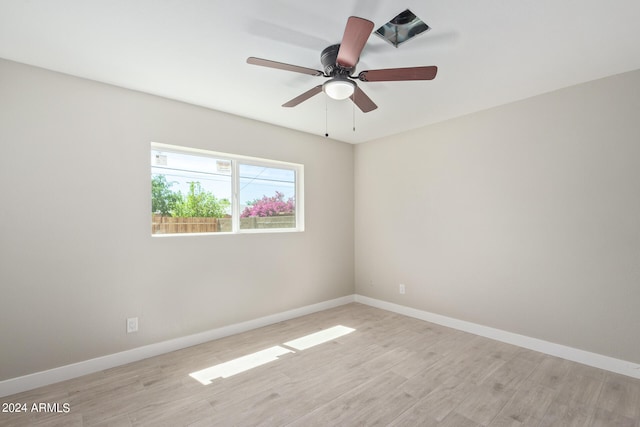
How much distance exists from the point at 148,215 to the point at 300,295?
2.08m

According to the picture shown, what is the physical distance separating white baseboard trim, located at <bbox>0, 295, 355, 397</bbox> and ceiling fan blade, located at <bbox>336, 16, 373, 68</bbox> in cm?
286

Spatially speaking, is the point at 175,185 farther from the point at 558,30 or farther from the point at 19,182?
the point at 558,30

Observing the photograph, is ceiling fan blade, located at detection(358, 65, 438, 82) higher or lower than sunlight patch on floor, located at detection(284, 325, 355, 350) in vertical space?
higher

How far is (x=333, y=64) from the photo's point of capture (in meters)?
1.99

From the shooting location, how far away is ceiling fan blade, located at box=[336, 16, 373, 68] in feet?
4.81

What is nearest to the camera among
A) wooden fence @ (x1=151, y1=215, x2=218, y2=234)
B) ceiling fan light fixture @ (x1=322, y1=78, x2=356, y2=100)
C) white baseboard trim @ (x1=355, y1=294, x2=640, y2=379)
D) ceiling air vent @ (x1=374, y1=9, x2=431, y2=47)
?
ceiling air vent @ (x1=374, y1=9, x2=431, y2=47)

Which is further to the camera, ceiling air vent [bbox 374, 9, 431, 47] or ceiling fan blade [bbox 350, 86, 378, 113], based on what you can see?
ceiling fan blade [bbox 350, 86, 378, 113]

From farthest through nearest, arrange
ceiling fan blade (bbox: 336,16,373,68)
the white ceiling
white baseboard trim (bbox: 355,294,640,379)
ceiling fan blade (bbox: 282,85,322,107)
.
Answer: white baseboard trim (bbox: 355,294,640,379), ceiling fan blade (bbox: 282,85,322,107), the white ceiling, ceiling fan blade (bbox: 336,16,373,68)

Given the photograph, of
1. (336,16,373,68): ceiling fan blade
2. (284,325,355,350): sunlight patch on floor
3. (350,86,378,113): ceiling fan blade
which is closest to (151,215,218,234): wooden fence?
(284,325,355,350): sunlight patch on floor

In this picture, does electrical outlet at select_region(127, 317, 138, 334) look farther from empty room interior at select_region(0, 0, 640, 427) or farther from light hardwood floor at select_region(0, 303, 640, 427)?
light hardwood floor at select_region(0, 303, 640, 427)

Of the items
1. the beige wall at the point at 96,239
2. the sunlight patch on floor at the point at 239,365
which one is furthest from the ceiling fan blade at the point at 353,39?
the sunlight patch on floor at the point at 239,365

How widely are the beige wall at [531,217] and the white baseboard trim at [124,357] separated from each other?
73.0 inches

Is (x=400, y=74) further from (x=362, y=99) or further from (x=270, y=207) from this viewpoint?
(x=270, y=207)

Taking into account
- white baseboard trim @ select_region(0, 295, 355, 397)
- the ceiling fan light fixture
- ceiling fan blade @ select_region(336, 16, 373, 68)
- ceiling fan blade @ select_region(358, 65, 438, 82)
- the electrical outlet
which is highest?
ceiling fan blade @ select_region(336, 16, 373, 68)
